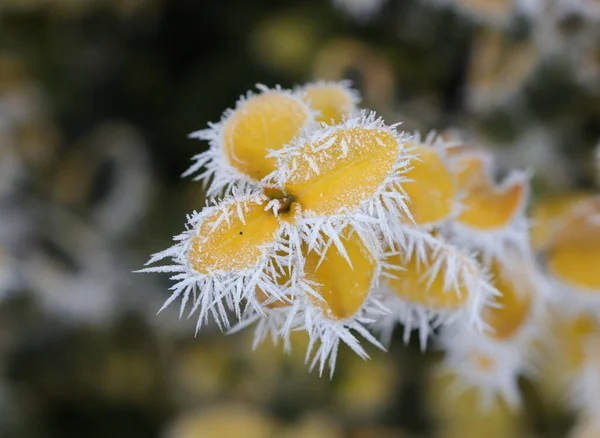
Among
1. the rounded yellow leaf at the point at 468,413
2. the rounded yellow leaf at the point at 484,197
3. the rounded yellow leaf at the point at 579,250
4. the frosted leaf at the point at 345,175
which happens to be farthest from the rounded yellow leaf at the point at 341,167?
the rounded yellow leaf at the point at 468,413

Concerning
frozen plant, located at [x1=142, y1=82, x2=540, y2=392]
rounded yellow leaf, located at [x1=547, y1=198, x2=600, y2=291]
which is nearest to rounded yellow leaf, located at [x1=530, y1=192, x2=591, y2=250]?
rounded yellow leaf, located at [x1=547, y1=198, x2=600, y2=291]

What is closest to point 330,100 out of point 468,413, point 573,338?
point 573,338

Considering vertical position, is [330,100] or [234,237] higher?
[330,100]

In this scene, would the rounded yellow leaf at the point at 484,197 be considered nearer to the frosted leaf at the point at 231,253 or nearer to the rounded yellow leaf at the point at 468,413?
the frosted leaf at the point at 231,253

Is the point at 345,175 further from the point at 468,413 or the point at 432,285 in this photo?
the point at 468,413

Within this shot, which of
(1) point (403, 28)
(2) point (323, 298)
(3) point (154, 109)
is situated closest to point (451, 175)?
(2) point (323, 298)

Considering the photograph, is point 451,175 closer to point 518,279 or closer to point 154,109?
point 518,279
